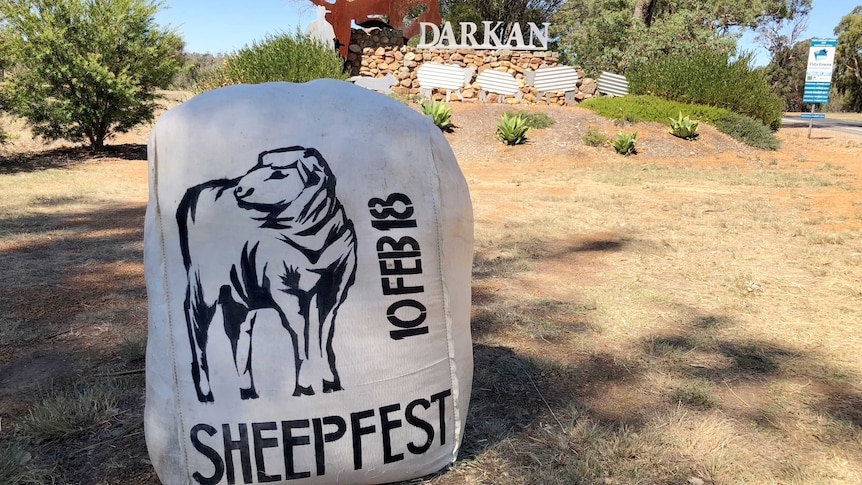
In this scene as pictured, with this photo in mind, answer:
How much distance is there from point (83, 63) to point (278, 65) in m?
4.51

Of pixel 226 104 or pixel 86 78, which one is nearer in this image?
pixel 226 104

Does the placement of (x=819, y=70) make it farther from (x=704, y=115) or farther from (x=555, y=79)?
(x=555, y=79)

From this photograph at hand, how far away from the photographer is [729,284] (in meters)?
4.09

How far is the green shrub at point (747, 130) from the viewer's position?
13.5m

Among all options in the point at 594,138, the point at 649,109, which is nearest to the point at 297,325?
the point at 594,138

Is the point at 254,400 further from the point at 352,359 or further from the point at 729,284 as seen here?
the point at 729,284

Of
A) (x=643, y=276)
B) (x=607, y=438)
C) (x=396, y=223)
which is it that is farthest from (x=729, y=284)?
(x=396, y=223)

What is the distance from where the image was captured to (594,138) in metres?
12.4

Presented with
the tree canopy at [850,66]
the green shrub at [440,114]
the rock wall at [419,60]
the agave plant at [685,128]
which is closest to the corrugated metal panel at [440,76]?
the rock wall at [419,60]

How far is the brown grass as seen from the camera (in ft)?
6.81

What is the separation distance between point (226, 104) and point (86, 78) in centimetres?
1084

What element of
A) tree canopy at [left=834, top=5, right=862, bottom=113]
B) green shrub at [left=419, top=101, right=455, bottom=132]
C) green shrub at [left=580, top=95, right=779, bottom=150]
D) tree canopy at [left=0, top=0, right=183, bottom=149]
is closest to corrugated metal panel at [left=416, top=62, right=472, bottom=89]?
green shrub at [left=419, top=101, right=455, bottom=132]

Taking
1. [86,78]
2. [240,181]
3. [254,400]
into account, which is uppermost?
[86,78]

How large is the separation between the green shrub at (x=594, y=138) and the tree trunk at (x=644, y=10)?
35.5 ft
